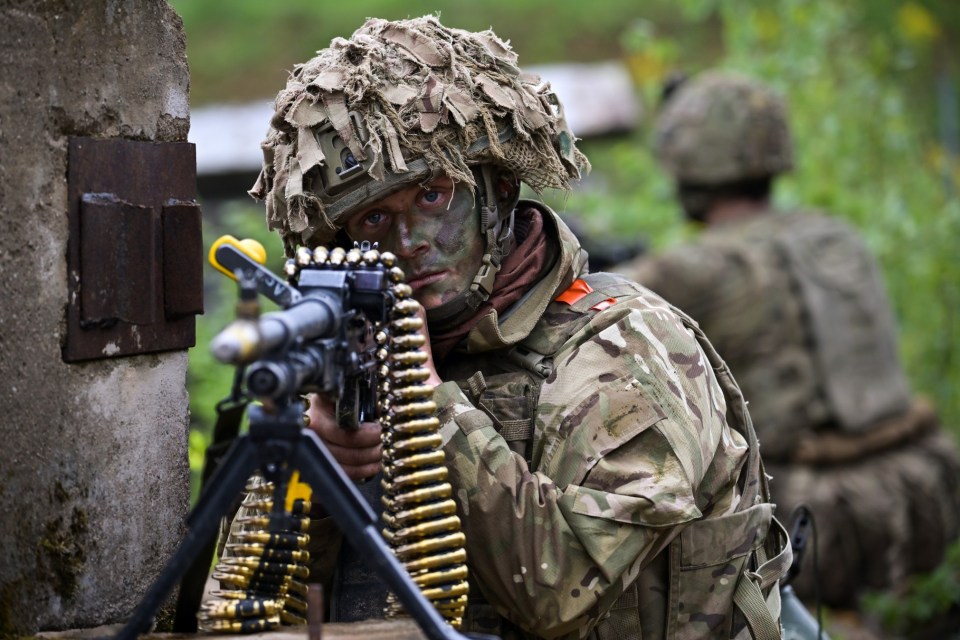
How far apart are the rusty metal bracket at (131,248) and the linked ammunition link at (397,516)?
1.49 feet

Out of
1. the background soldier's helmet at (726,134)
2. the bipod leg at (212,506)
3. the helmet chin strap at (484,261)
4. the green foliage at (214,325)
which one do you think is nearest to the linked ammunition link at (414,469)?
the helmet chin strap at (484,261)

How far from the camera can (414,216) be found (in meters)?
3.45

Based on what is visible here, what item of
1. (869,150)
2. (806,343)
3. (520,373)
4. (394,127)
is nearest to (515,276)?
(520,373)

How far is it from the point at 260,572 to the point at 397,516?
0.37 m

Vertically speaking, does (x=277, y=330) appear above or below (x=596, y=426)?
above

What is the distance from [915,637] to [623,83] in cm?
802

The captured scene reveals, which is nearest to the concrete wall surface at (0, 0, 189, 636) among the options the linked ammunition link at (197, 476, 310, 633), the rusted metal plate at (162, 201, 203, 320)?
the rusted metal plate at (162, 201, 203, 320)

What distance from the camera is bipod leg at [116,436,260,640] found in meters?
2.48

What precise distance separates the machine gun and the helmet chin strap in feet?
1.26

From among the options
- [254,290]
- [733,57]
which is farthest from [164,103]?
[733,57]

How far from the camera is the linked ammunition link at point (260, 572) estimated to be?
3.00 m

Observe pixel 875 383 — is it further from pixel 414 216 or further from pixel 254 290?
pixel 254 290

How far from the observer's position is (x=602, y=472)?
318cm

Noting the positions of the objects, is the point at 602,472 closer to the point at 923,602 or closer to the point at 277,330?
the point at 277,330
